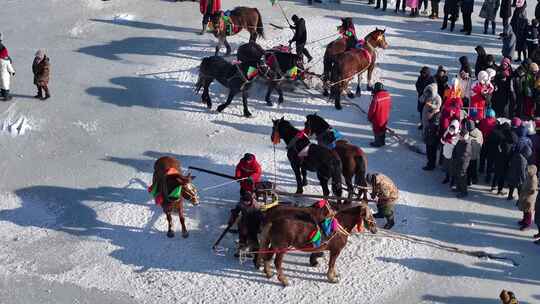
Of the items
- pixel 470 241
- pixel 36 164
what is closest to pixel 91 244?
pixel 36 164

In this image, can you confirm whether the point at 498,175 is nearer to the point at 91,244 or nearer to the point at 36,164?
the point at 91,244

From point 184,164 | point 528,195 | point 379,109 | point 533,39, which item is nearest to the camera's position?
point 528,195

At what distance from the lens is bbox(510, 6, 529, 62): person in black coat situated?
1640 cm

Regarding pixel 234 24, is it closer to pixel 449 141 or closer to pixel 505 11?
pixel 449 141

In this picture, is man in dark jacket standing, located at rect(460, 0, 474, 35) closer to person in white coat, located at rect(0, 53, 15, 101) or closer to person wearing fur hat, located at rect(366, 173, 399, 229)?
person wearing fur hat, located at rect(366, 173, 399, 229)

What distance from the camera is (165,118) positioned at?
1434cm

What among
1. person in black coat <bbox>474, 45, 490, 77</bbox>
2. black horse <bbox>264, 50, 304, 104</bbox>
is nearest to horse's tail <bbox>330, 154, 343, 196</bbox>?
black horse <bbox>264, 50, 304, 104</bbox>

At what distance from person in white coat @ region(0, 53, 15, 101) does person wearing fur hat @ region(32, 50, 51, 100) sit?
1.57 ft

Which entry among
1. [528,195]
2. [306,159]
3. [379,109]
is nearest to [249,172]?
[306,159]

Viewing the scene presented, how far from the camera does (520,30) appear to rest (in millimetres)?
16453

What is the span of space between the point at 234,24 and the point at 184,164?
445cm

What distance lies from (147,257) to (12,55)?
801 cm

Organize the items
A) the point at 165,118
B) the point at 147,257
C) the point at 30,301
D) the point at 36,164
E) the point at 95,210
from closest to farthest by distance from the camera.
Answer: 1. the point at 30,301
2. the point at 147,257
3. the point at 95,210
4. the point at 36,164
5. the point at 165,118

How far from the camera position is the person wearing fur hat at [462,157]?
38.6ft
